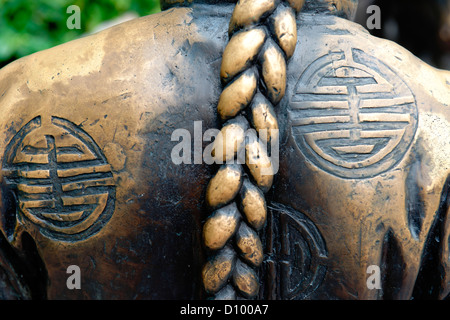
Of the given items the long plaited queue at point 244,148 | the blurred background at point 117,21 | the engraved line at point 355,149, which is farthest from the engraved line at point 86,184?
the blurred background at point 117,21

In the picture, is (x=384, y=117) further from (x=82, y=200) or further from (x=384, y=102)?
(x=82, y=200)

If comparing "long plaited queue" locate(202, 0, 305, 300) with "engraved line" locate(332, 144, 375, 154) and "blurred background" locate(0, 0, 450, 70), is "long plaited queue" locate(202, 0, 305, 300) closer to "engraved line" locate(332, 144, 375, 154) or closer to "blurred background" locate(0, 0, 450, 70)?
"engraved line" locate(332, 144, 375, 154)

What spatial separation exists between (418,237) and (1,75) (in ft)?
2.94

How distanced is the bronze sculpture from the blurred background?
151 cm

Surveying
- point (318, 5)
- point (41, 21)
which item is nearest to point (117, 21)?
point (41, 21)

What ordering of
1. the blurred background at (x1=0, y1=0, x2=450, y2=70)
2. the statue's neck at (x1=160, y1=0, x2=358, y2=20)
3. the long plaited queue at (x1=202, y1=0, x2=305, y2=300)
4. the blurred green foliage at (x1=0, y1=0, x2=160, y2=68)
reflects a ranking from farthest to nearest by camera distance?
the blurred green foliage at (x1=0, y1=0, x2=160, y2=68) → the blurred background at (x1=0, y1=0, x2=450, y2=70) → the statue's neck at (x1=160, y1=0, x2=358, y2=20) → the long plaited queue at (x1=202, y1=0, x2=305, y2=300)

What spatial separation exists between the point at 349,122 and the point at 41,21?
232 centimetres

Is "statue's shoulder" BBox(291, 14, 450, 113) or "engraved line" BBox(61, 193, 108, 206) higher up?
"statue's shoulder" BBox(291, 14, 450, 113)

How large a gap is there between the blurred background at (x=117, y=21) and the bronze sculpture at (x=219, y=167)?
151 centimetres

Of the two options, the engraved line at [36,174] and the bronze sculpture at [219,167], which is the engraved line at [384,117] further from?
the engraved line at [36,174]

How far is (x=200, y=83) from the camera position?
Answer: 3.07 ft

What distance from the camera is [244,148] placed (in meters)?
0.88

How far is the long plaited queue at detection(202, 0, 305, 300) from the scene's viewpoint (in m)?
0.87

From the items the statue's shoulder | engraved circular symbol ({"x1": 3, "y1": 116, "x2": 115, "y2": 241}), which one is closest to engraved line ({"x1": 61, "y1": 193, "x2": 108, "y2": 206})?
engraved circular symbol ({"x1": 3, "y1": 116, "x2": 115, "y2": 241})
